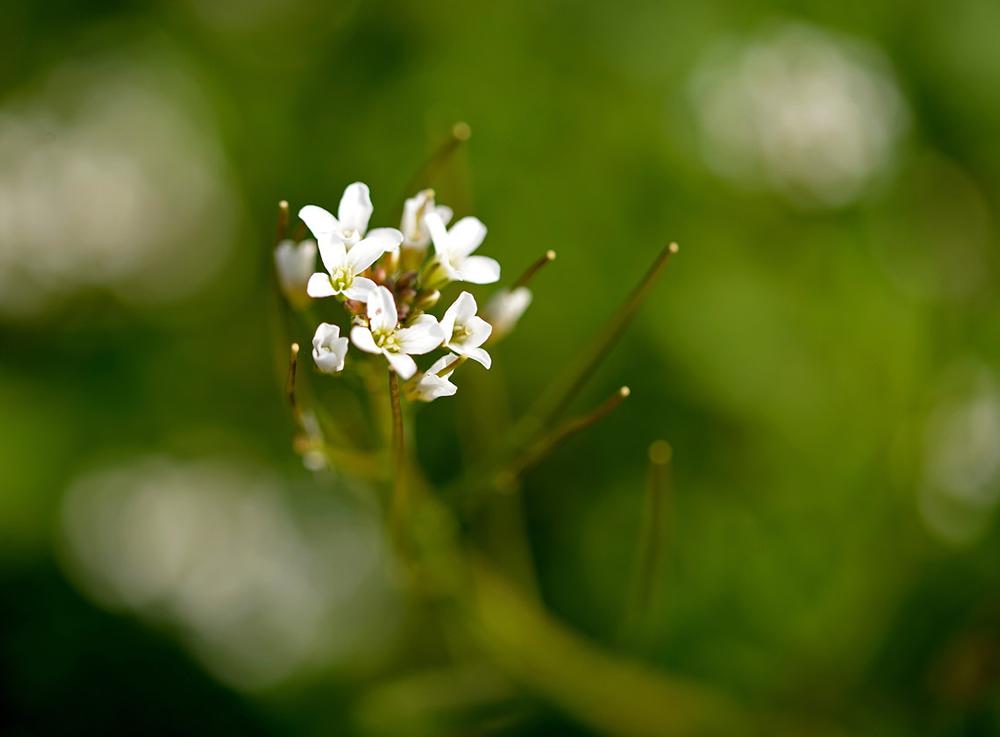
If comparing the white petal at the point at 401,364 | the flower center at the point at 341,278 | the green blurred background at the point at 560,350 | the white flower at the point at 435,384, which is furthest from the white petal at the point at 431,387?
the green blurred background at the point at 560,350

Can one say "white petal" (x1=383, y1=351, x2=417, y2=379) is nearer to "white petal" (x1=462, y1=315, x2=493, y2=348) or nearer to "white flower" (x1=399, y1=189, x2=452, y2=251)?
"white petal" (x1=462, y1=315, x2=493, y2=348)

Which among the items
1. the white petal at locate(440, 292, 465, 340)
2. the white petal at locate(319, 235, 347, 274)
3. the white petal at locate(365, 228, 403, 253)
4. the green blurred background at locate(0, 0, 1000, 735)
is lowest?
the green blurred background at locate(0, 0, 1000, 735)

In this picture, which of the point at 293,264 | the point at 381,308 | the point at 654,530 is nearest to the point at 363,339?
the point at 381,308

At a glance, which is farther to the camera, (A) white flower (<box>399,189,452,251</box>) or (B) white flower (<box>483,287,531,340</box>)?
(B) white flower (<box>483,287,531,340</box>)

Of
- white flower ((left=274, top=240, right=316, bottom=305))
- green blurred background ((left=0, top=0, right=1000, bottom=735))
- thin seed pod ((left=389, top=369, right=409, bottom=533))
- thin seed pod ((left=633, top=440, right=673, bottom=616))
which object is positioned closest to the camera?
thin seed pod ((left=389, top=369, right=409, bottom=533))

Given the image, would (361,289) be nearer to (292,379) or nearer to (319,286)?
(319,286)

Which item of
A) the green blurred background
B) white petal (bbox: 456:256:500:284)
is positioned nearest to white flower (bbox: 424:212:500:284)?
white petal (bbox: 456:256:500:284)
